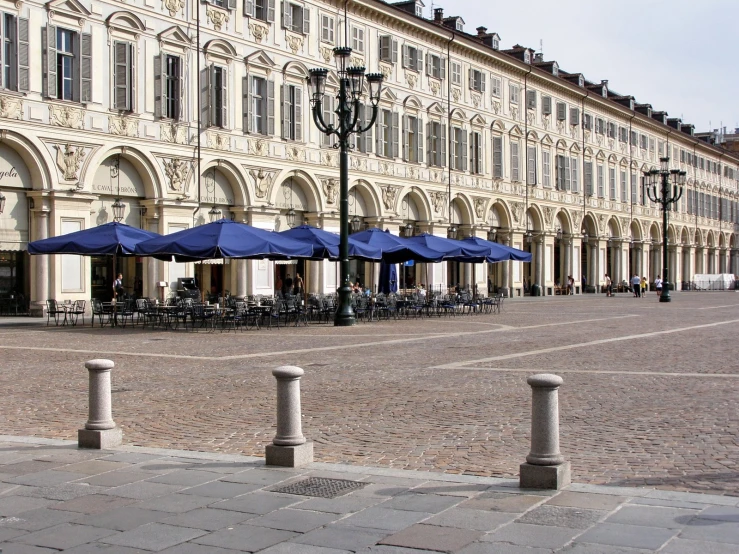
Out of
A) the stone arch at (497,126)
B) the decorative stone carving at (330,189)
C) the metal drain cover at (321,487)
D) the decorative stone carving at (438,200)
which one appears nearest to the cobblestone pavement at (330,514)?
the metal drain cover at (321,487)

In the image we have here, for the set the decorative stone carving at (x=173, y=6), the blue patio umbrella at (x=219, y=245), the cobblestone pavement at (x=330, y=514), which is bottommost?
the cobblestone pavement at (x=330, y=514)

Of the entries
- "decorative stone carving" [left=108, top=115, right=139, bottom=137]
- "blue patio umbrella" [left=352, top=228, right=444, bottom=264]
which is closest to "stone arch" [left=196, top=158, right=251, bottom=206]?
"decorative stone carving" [left=108, top=115, right=139, bottom=137]

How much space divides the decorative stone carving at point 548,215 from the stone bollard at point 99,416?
50.7 meters

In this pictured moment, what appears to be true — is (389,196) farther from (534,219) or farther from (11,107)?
(11,107)

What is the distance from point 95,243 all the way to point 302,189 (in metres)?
16.0

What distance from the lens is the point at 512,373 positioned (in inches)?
554

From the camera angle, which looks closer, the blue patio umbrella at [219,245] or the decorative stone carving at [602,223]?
the blue patio umbrella at [219,245]

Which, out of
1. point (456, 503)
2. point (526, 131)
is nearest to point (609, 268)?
point (526, 131)

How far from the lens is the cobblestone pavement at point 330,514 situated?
5.48 metres

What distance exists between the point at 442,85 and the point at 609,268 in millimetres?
26283

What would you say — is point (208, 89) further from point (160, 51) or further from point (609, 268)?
point (609, 268)

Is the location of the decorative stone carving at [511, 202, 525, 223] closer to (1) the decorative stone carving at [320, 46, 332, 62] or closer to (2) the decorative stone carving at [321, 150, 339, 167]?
(2) the decorative stone carving at [321, 150, 339, 167]

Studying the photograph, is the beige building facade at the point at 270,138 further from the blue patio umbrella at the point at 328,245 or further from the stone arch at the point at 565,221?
the blue patio umbrella at the point at 328,245

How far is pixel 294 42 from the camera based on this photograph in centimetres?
3822
